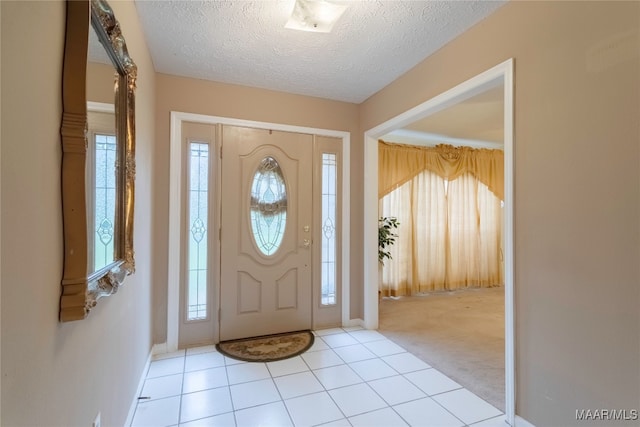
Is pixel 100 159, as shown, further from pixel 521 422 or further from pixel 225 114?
pixel 521 422

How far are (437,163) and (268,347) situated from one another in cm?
370

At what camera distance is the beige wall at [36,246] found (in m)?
0.68

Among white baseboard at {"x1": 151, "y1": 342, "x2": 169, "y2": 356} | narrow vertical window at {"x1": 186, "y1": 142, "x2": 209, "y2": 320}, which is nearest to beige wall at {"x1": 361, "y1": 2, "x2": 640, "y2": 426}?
narrow vertical window at {"x1": 186, "y1": 142, "x2": 209, "y2": 320}

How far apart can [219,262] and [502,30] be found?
2840mm

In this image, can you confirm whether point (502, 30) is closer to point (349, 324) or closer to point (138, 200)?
point (138, 200)

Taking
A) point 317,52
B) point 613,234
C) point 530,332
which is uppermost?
point 317,52

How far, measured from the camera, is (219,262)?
2.88 metres

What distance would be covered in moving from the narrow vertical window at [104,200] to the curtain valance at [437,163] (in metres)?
3.58

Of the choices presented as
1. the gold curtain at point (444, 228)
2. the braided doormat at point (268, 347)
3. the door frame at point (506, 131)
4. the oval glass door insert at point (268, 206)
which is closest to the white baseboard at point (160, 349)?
the braided doormat at point (268, 347)

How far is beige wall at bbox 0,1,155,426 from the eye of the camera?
0.68 m

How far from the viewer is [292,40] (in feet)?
7.25


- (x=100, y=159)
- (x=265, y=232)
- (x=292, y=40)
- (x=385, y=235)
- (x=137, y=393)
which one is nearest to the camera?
(x=100, y=159)

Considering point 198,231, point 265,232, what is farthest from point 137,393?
point 265,232

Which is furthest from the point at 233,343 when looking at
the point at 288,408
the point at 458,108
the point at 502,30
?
the point at 458,108
